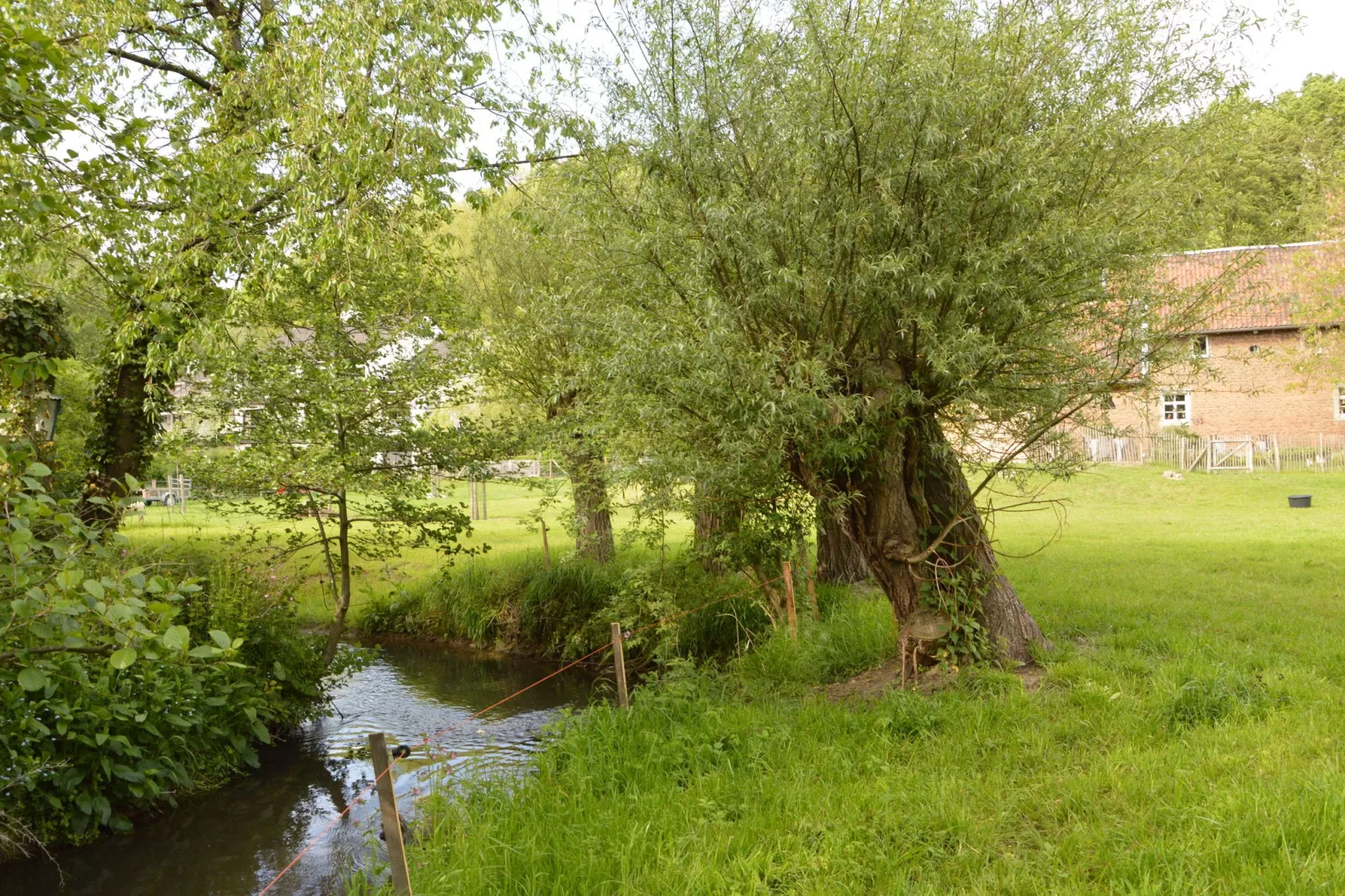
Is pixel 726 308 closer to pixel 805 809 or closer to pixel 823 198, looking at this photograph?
pixel 823 198

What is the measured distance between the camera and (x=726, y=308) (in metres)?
6.41

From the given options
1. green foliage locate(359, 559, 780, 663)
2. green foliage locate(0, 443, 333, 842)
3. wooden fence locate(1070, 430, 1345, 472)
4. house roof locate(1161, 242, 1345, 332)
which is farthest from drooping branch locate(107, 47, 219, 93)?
wooden fence locate(1070, 430, 1345, 472)

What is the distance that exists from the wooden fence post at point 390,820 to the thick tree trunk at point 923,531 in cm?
433

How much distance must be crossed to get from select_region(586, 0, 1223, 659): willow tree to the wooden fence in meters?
21.7

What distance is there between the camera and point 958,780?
5.24 metres

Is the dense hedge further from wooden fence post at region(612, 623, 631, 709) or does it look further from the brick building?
the brick building

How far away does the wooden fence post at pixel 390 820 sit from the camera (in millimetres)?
4465

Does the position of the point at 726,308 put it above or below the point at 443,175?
below

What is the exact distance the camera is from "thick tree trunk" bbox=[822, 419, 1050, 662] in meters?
7.46

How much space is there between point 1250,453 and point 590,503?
24.2 m

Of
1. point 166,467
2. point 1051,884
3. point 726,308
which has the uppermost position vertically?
point 726,308

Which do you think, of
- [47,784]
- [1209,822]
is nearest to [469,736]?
[47,784]

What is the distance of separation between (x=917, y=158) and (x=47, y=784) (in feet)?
26.3

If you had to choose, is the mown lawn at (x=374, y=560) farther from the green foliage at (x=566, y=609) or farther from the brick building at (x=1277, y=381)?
the brick building at (x=1277, y=381)
